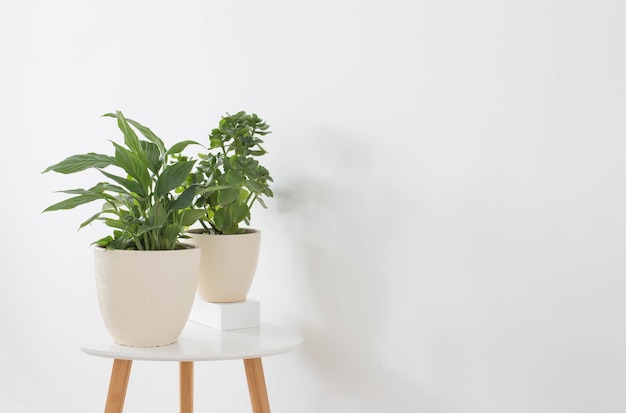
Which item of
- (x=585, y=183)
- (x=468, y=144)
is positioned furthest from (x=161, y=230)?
(x=585, y=183)

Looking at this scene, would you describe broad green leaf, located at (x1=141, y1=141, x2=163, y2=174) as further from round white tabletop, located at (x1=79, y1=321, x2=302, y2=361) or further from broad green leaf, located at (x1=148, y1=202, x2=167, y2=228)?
round white tabletop, located at (x1=79, y1=321, x2=302, y2=361)

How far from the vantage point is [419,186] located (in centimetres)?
131

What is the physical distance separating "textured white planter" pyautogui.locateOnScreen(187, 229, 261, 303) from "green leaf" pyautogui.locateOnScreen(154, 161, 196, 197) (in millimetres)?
177

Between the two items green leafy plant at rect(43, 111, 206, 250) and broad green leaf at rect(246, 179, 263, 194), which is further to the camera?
broad green leaf at rect(246, 179, 263, 194)

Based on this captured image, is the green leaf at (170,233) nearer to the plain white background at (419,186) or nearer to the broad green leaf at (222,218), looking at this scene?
the broad green leaf at (222,218)

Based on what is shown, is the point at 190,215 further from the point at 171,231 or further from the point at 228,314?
the point at 228,314

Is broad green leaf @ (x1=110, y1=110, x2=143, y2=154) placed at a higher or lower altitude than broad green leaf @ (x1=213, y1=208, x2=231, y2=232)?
higher

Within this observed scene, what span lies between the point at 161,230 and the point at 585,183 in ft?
2.16

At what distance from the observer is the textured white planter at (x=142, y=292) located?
4.13 ft

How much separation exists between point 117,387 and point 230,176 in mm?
398

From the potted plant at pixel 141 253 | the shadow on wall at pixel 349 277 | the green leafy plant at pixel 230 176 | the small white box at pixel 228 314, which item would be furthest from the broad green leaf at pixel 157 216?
the shadow on wall at pixel 349 277

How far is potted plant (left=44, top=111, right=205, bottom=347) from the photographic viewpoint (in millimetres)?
1261

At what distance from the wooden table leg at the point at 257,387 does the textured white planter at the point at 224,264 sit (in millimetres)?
130

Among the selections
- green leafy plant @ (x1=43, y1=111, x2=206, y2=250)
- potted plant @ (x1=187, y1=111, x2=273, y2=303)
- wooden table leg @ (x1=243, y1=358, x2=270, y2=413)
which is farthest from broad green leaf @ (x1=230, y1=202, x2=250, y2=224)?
wooden table leg @ (x1=243, y1=358, x2=270, y2=413)
